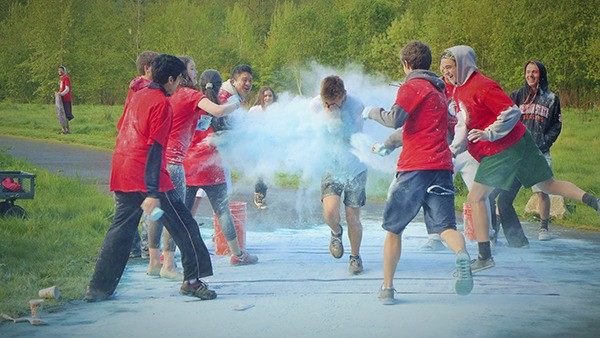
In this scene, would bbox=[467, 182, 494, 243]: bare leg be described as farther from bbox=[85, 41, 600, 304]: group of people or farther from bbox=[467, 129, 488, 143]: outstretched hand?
bbox=[467, 129, 488, 143]: outstretched hand

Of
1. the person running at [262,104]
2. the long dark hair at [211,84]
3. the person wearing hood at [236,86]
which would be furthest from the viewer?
the person running at [262,104]

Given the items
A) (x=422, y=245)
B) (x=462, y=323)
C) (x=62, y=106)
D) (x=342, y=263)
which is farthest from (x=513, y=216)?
(x=62, y=106)

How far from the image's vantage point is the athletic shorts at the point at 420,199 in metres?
6.60

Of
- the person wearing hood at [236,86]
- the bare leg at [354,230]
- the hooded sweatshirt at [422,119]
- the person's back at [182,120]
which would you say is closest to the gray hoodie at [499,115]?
the hooded sweatshirt at [422,119]

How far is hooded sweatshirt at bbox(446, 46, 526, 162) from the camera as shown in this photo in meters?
7.51

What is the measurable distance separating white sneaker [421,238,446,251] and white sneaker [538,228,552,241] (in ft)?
4.18

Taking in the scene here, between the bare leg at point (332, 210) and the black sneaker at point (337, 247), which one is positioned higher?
the bare leg at point (332, 210)

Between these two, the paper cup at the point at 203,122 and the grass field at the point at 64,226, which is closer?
the grass field at the point at 64,226

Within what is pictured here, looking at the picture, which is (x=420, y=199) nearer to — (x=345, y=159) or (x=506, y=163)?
(x=345, y=159)

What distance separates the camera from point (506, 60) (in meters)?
34.0

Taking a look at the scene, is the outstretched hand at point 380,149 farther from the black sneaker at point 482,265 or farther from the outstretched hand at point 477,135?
the black sneaker at point 482,265

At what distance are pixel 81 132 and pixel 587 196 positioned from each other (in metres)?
22.6

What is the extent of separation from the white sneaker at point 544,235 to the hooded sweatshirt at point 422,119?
134 inches

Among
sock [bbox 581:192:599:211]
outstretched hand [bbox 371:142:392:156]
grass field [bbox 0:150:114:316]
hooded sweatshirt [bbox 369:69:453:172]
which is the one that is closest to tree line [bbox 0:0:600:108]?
grass field [bbox 0:150:114:316]
